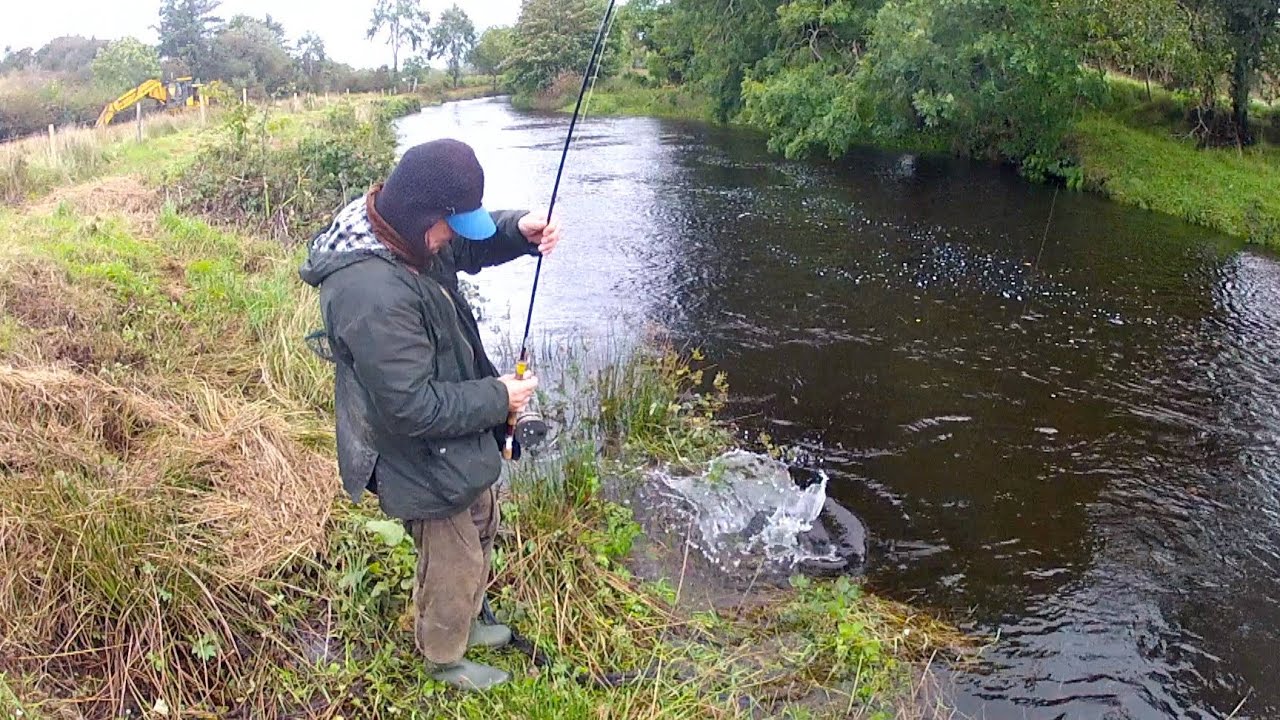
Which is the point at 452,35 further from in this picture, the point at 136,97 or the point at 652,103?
the point at 136,97

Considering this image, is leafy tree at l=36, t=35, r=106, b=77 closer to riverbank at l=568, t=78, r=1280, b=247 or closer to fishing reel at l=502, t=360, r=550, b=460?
riverbank at l=568, t=78, r=1280, b=247

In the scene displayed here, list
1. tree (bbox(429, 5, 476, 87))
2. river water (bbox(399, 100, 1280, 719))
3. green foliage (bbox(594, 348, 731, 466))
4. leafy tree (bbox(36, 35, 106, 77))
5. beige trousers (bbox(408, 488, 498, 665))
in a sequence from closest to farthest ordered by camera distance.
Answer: beige trousers (bbox(408, 488, 498, 665))
river water (bbox(399, 100, 1280, 719))
green foliage (bbox(594, 348, 731, 466))
leafy tree (bbox(36, 35, 106, 77))
tree (bbox(429, 5, 476, 87))

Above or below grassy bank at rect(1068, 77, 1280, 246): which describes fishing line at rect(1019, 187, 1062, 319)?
below

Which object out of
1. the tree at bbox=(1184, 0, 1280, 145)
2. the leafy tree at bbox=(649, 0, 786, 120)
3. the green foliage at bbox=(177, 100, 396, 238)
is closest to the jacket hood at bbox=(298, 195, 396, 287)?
the green foliage at bbox=(177, 100, 396, 238)

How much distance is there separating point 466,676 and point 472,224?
1.67 meters

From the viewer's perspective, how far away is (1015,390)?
7684 mm

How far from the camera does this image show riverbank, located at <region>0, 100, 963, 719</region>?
3221 millimetres

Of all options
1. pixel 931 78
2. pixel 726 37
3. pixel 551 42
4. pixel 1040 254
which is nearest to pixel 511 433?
pixel 1040 254

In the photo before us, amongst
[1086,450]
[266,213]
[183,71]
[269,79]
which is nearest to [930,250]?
[1086,450]

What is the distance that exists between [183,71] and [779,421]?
55.0 m

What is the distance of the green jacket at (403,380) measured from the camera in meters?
2.58

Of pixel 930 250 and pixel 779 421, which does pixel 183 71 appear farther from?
pixel 779 421

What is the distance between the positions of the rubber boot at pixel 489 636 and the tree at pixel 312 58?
5147cm

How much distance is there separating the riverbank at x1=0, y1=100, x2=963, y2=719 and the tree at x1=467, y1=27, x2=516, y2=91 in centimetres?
5859
